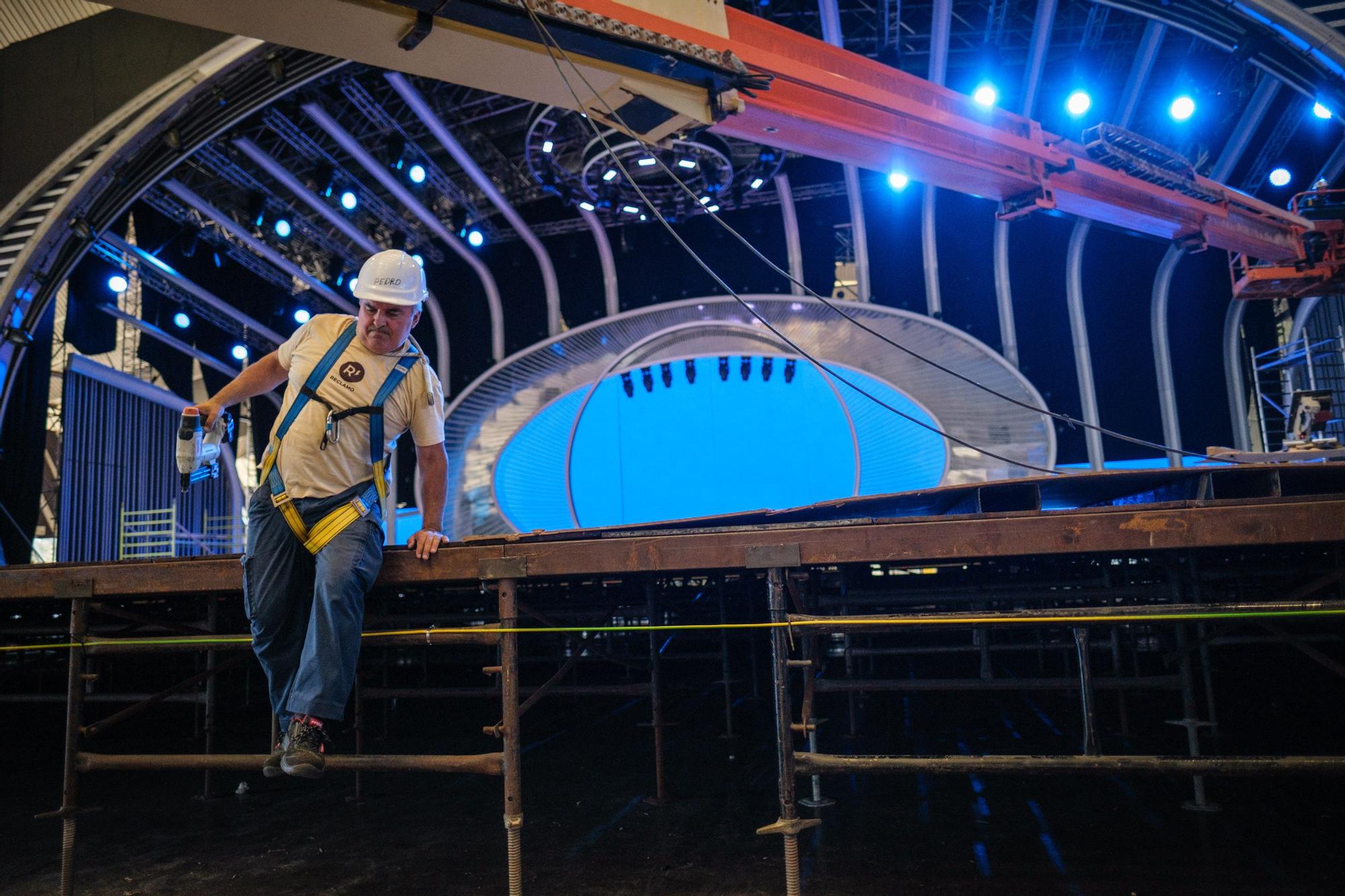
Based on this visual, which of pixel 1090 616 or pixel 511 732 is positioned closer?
pixel 1090 616

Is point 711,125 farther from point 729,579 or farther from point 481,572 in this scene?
point 729,579

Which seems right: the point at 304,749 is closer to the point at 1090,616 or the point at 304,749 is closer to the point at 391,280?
the point at 391,280

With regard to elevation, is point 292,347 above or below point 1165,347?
below

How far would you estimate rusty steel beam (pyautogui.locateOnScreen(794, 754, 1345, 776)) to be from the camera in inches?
91.1

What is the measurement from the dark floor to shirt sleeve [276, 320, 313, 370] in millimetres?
2076

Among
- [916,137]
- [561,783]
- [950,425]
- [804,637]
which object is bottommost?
[561,783]

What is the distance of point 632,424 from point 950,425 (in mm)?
4378

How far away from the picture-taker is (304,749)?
273cm

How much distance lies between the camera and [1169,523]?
8.73ft

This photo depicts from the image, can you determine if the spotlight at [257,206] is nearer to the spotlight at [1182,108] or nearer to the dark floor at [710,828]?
the dark floor at [710,828]

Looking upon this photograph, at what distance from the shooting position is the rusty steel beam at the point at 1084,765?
2.31 metres

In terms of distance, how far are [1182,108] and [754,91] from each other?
7.97m

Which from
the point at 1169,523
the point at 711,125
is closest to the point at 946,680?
the point at 1169,523

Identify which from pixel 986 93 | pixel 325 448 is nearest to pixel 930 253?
pixel 986 93
